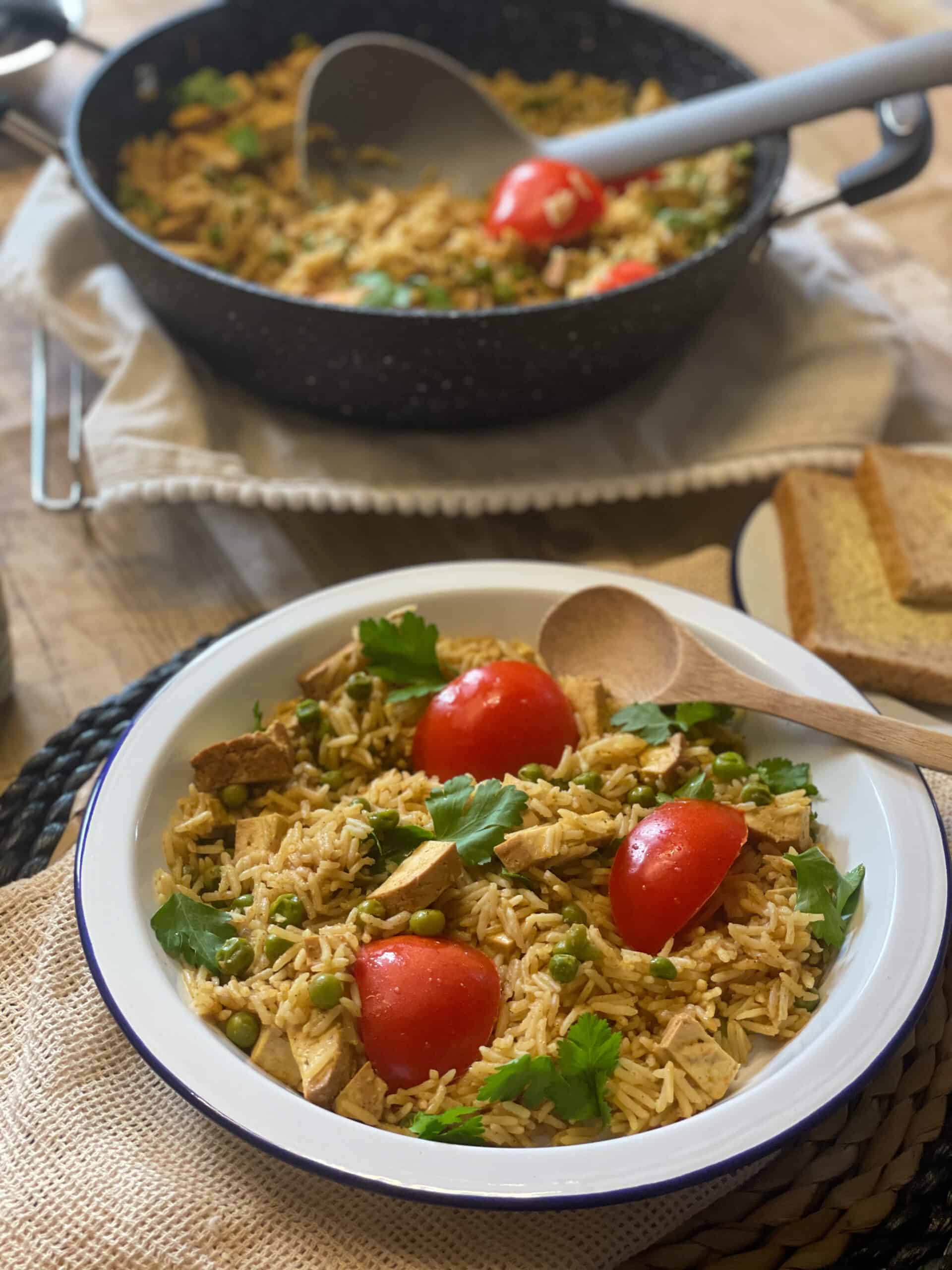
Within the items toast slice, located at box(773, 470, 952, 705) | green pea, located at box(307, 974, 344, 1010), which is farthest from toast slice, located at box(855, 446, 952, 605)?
green pea, located at box(307, 974, 344, 1010)

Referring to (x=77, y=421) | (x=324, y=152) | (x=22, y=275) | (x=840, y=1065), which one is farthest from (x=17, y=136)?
(x=840, y=1065)

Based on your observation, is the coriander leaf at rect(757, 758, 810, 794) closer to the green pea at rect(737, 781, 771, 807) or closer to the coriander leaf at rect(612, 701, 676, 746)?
the green pea at rect(737, 781, 771, 807)

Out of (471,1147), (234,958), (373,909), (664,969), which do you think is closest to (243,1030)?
(234,958)

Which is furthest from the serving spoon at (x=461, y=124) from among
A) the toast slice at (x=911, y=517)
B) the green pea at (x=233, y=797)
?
the green pea at (x=233, y=797)

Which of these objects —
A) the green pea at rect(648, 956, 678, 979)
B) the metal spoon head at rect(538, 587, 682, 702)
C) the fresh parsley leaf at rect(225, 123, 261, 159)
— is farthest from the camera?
the fresh parsley leaf at rect(225, 123, 261, 159)

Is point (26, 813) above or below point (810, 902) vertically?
above

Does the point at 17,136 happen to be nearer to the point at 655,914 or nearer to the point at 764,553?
the point at 764,553

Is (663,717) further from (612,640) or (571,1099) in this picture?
(571,1099)
